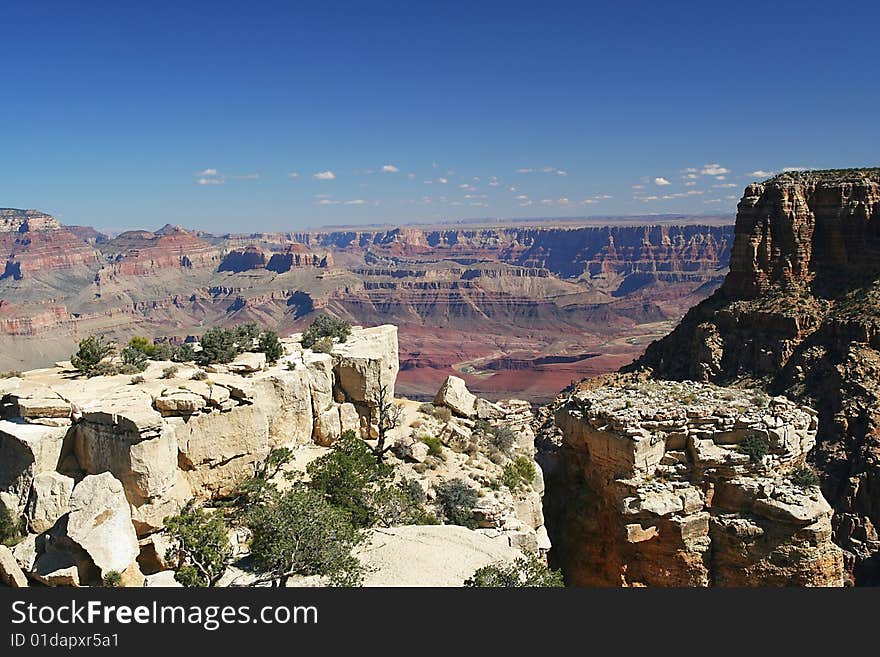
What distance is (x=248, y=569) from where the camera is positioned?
51.0 ft

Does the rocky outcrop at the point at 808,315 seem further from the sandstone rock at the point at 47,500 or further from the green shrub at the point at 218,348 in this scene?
the sandstone rock at the point at 47,500

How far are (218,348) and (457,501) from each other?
1019 centimetres

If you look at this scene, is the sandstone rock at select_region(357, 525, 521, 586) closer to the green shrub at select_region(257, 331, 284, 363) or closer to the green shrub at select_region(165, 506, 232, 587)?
the green shrub at select_region(165, 506, 232, 587)

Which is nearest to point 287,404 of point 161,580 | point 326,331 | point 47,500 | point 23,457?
point 326,331

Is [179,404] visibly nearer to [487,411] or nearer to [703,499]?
[487,411]

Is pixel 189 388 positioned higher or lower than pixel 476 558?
higher

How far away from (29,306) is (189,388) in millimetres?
191854

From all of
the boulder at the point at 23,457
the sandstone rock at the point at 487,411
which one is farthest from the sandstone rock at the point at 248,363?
the sandstone rock at the point at 487,411

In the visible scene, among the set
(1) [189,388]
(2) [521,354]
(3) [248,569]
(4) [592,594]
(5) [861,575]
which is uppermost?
(1) [189,388]

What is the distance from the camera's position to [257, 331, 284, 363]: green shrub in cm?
2238

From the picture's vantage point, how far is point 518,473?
24.0m

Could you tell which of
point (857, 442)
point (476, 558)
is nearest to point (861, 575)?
point (857, 442)

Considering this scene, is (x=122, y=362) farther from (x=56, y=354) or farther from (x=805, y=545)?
(x=56, y=354)

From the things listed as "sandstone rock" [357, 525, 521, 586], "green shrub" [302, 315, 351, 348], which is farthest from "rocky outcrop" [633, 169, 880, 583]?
"green shrub" [302, 315, 351, 348]
